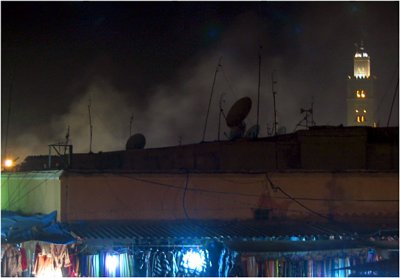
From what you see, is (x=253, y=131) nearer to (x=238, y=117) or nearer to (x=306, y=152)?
(x=238, y=117)

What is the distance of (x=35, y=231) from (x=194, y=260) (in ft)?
8.51

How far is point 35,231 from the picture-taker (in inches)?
422

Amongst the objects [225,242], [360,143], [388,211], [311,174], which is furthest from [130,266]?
[360,143]

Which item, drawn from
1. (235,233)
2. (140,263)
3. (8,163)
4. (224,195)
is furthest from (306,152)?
(8,163)

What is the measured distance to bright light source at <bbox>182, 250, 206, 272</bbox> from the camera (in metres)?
11.0

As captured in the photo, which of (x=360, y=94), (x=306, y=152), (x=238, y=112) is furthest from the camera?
(x=360, y=94)

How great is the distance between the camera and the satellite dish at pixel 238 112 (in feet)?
49.9

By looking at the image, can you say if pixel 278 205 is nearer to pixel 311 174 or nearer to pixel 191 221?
pixel 311 174

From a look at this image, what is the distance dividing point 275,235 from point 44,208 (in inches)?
173

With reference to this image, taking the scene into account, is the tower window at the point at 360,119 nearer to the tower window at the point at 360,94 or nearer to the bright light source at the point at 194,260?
the tower window at the point at 360,94

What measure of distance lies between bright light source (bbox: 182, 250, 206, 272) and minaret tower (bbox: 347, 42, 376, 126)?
5083 cm

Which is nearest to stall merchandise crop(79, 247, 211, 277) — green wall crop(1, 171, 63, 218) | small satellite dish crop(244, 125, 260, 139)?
green wall crop(1, 171, 63, 218)

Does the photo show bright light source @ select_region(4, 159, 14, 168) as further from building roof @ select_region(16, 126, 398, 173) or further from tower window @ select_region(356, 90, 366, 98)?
tower window @ select_region(356, 90, 366, 98)

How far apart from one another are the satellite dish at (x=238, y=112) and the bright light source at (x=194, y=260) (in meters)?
4.99
